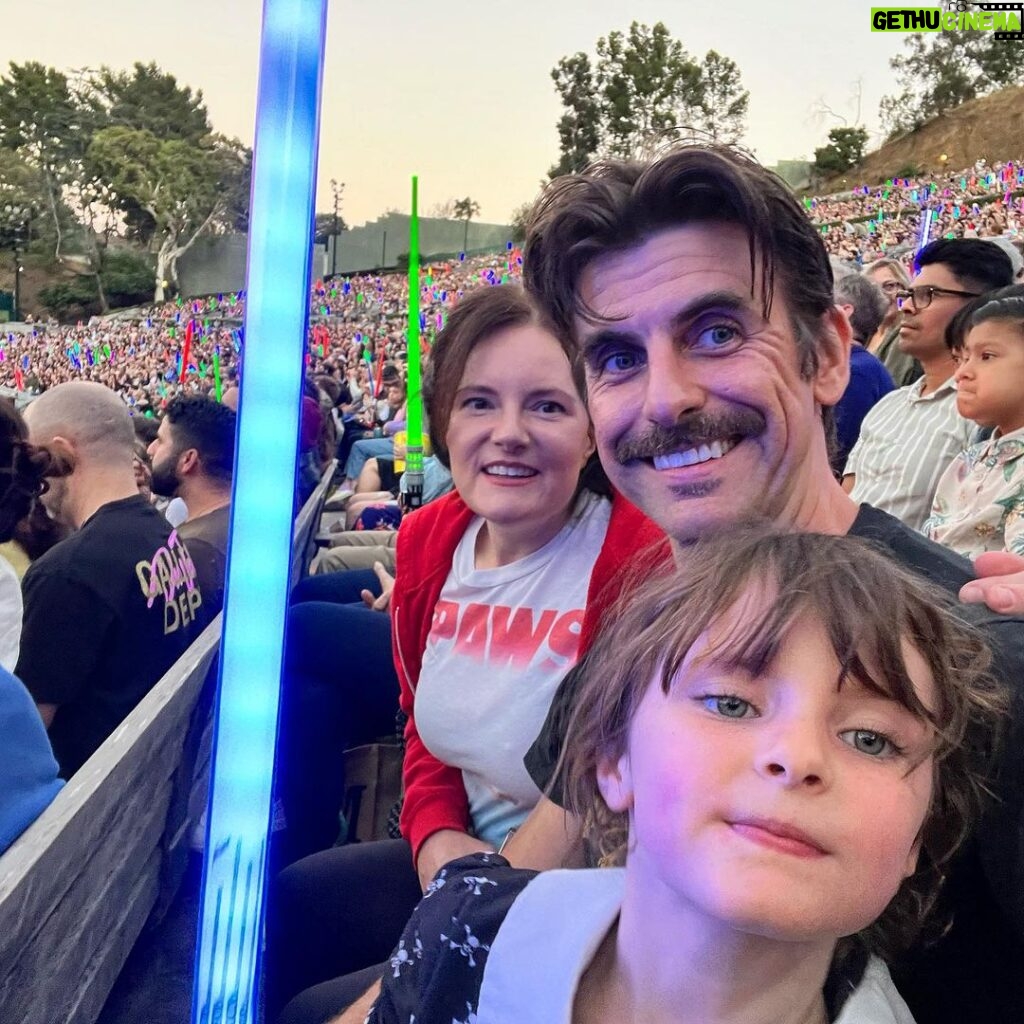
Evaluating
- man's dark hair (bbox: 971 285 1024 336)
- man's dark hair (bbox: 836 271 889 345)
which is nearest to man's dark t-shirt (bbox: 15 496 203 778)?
man's dark hair (bbox: 971 285 1024 336)

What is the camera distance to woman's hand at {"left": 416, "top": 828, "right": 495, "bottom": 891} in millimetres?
1543

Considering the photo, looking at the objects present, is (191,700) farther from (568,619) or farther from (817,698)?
(817,698)

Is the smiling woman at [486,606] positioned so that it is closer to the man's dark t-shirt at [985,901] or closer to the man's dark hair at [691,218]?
the man's dark hair at [691,218]

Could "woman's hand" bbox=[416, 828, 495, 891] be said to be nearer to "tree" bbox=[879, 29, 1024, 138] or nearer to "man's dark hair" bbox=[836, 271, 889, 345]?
"man's dark hair" bbox=[836, 271, 889, 345]

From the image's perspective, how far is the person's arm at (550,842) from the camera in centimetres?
134

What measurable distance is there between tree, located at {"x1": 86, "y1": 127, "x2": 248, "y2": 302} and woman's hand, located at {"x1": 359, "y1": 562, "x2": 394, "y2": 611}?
118 centimetres

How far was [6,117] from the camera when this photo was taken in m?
1.79

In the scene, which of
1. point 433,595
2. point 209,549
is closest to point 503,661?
point 433,595

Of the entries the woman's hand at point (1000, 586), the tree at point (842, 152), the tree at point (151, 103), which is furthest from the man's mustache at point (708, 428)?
the tree at point (842, 152)

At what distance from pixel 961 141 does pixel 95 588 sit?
101 feet

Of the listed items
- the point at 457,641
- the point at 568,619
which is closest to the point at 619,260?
the point at 568,619

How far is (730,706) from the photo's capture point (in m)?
0.80

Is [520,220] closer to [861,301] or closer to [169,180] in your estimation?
[169,180]

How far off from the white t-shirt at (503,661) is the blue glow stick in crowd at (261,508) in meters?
0.46
